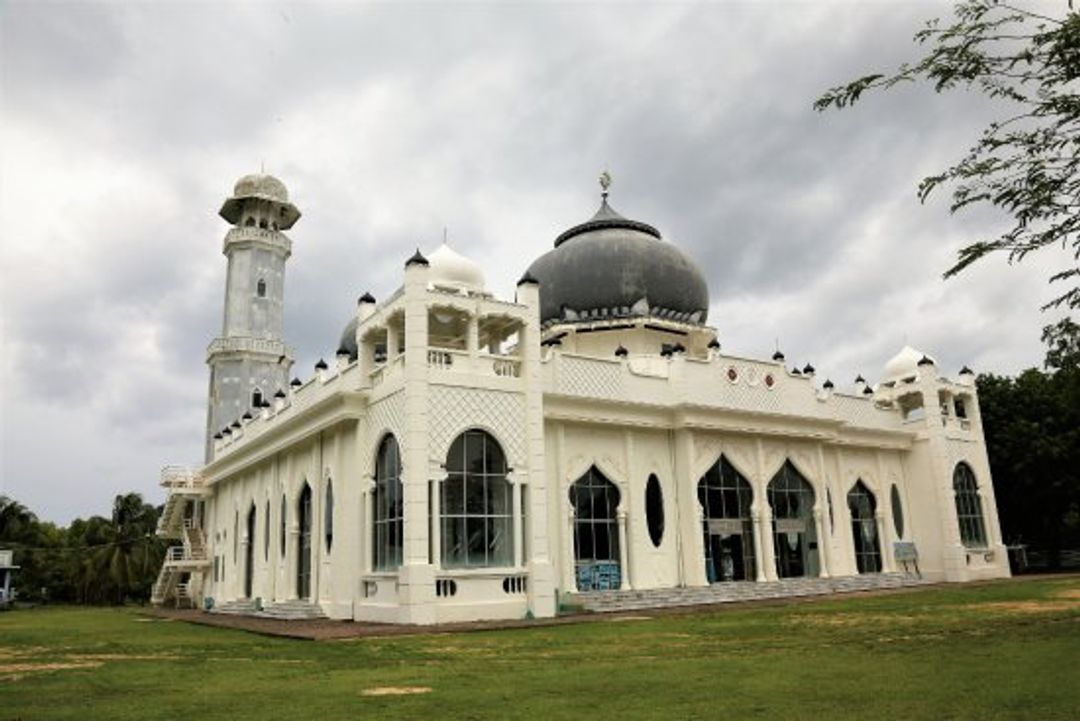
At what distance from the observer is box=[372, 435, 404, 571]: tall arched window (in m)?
19.5

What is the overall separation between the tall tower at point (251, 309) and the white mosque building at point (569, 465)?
8.16ft

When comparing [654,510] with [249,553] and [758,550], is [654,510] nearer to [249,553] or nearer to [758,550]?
[758,550]

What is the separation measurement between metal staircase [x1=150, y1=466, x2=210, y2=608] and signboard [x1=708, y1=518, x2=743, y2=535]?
2117 cm

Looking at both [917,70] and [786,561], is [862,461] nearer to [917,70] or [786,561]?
[786,561]

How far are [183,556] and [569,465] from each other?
2102 centimetres

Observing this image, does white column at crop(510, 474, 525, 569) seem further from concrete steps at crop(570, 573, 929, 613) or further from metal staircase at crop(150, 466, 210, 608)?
metal staircase at crop(150, 466, 210, 608)

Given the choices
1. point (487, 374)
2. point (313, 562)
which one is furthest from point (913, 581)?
point (313, 562)

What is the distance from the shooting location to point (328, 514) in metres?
23.2

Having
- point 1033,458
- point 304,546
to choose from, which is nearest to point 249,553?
point 304,546

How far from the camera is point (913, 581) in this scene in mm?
28453

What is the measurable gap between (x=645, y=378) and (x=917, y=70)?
1817cm

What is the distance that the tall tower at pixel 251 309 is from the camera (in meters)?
37.9

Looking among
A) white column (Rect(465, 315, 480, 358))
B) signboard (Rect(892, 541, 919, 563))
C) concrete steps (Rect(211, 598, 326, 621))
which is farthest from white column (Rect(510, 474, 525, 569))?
signboard (Rect(892, 541, 919, 563))

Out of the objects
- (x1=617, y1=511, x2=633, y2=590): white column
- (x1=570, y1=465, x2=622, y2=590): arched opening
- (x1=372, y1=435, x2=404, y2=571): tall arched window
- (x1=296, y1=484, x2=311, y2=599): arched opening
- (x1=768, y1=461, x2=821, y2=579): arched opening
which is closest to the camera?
(x1=372, y1=435, x2=404, y2=571): tall arched window
